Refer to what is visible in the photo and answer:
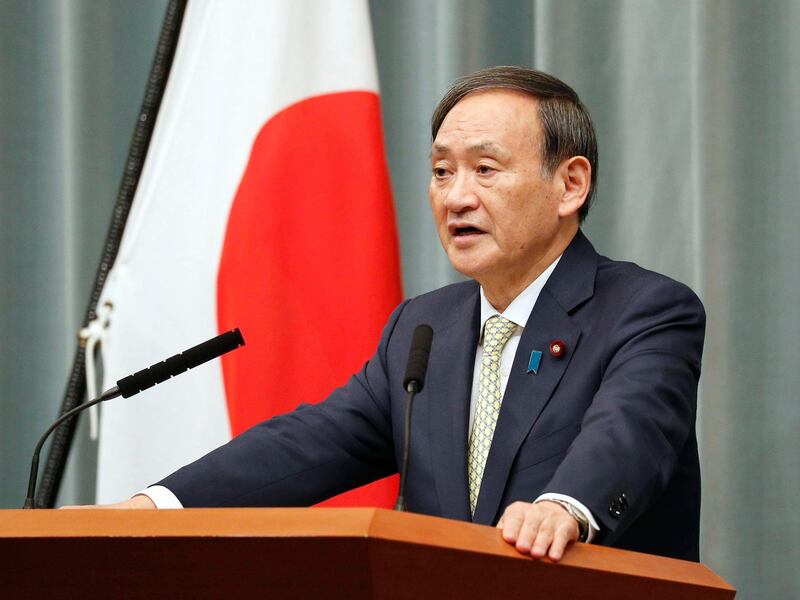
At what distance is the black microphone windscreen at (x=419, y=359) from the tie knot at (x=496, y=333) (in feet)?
1.77

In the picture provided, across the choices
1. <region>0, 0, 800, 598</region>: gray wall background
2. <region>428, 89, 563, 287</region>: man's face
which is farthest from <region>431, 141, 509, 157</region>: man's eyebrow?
<region>0, 0, 800, 598</region>: gray wall background

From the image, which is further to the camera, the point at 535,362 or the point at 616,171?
the point at 616,171

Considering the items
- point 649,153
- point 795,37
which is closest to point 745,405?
point 649,153

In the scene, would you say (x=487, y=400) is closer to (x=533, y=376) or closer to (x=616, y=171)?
(x=533, y=376)

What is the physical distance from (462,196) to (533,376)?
37cm

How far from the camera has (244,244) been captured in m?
2.72

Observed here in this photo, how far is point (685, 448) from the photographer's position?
1.93m

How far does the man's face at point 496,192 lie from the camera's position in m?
2.09

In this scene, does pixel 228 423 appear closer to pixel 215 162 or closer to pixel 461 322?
pixel 215 162

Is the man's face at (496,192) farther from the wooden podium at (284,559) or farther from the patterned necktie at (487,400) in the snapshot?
the wooden podium at (284,559)

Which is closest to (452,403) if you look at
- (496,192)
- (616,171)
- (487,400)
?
(487,400)

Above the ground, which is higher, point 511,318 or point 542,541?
point 511,318

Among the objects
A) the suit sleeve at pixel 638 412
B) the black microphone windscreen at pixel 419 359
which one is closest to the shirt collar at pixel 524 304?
the suit sleeve at pixel 638 412

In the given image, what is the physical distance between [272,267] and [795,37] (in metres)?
1.47
